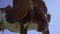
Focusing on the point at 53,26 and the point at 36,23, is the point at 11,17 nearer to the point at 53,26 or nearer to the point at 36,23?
the point at 36,23

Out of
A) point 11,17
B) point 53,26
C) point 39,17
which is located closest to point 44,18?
point 39,17

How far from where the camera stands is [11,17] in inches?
20.6

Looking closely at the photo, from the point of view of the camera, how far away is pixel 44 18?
0.54 metres

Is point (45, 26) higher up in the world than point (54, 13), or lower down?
lower down

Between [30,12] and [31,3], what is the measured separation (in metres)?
0.03

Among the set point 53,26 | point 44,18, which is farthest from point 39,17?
point 53,26

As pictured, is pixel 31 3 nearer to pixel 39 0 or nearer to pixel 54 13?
pixel 39 0

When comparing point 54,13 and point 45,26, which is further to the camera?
point 54,13

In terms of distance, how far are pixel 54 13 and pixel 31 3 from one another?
1399mm

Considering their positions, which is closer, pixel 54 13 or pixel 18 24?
pixel 18 24

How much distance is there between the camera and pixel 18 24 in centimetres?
56

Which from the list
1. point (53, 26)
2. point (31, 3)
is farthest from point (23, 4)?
point (53, 26)

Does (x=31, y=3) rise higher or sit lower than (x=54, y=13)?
lower

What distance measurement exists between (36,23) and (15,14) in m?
0.09
